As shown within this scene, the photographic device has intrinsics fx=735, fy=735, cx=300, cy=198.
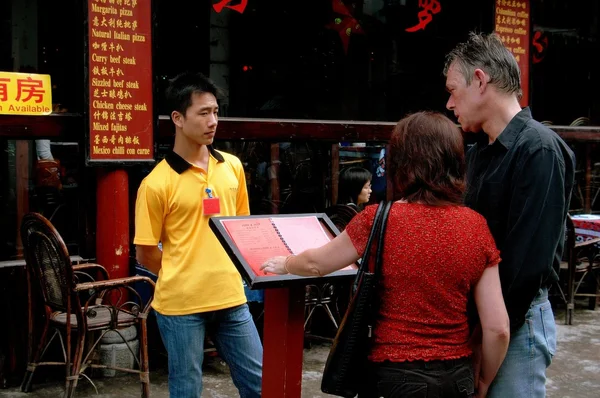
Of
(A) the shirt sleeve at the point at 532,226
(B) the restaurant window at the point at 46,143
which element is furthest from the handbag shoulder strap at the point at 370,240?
(B) the restaurant window at the point at 46,143

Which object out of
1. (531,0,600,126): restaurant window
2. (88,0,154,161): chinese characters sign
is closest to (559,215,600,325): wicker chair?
(531,0,600,126): restaurant window

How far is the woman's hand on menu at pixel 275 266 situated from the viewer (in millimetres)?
2831

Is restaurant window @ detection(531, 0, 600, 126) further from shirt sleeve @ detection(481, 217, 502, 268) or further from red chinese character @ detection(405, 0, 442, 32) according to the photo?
shirt sleeve @ detection(481, 217, 502, 268)

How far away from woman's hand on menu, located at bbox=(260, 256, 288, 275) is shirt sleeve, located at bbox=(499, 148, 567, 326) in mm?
832

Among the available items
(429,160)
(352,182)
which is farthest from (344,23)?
(429,160)

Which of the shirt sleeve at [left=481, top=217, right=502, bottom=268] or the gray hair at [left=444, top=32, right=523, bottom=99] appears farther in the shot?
the gray hair at [left=444, top=32, right=523, bottom=99]

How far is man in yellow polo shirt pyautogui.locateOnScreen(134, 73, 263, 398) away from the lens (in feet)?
11.6

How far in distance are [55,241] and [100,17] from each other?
1.68m

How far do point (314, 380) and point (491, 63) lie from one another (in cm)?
363

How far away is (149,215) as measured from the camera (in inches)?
141

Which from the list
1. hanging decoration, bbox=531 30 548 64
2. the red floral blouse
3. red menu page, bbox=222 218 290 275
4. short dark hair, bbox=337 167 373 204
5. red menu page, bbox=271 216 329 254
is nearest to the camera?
the red floral blouse

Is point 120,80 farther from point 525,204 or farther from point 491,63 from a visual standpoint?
point 525,204

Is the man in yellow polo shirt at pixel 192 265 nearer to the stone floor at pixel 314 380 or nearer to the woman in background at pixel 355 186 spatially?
the stone floor at pixel 314 380

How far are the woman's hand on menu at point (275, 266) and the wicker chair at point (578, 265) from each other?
512 centimetres
